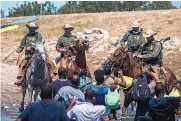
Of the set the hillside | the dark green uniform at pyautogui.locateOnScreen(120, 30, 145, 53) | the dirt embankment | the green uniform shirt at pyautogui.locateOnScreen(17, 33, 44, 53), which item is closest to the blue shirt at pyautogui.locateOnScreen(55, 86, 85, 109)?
the dark green uniform at pyautogui.locateOnScreen(120, 30, 145, 53)

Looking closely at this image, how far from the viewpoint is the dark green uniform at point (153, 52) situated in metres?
17.5

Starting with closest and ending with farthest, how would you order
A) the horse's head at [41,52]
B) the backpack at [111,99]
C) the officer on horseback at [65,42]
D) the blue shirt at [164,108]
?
1. the blue shirt at [164,108]
2. the backpack at [111,99]
3. the horse's head at [41,52]
4. the officer on horseback at [65,42]

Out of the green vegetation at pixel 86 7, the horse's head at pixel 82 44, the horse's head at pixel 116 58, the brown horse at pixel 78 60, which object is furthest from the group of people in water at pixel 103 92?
the green vegetation at pixel 86 7

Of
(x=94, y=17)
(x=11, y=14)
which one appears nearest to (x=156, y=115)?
(x=94, y=17)

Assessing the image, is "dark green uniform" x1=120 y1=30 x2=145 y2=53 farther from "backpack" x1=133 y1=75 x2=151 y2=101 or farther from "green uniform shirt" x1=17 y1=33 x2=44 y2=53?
"backpack" x1=133 y1=75 x2=151 y2=101

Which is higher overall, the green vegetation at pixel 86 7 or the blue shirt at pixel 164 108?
the blue shirt at pixel 164 108

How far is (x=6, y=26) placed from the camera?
5094 centimetres

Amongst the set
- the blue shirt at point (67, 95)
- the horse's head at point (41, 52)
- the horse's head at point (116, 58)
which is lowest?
the horse's head at point (116, 58)

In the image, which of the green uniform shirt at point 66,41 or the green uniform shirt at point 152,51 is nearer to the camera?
the green uniform shirt at point 152,51

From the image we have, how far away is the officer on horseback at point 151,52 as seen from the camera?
17531mm

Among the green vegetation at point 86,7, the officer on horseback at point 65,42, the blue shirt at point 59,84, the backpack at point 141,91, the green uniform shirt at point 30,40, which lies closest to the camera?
the blue shirt at point 59,84

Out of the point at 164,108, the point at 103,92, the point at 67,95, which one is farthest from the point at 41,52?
the point at 164,108

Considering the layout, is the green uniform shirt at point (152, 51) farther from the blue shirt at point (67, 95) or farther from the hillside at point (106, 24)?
the hillside at point (106, 24)

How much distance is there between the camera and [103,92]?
14.2m
